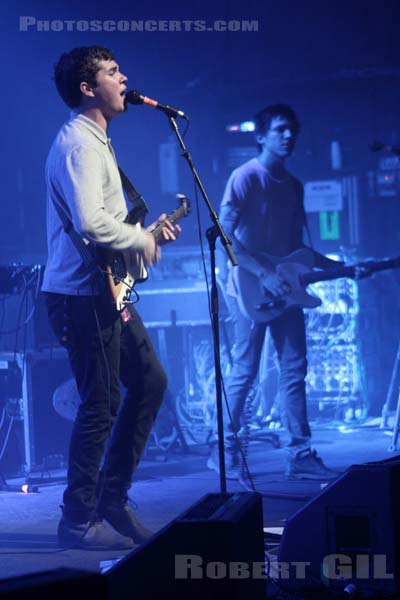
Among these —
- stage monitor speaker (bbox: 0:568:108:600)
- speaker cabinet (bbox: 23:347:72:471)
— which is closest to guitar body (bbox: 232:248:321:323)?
speaker cabinet (bbox: 23:347:72:471)

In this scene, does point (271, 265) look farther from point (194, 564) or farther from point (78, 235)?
point (194, 564)

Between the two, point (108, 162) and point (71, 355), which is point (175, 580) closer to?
point (71, 355)

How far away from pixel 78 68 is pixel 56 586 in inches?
115

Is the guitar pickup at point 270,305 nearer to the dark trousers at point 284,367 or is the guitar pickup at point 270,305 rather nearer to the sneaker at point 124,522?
the dark trousers at point 284,367

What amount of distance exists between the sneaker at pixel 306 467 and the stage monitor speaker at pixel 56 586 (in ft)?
13.3

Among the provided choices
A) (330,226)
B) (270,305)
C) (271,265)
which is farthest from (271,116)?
(330,226)

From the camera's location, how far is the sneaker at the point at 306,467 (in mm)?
5332

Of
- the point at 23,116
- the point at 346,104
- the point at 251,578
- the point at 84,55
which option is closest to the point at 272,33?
the point at 346,104

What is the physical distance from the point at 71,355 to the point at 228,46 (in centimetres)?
511

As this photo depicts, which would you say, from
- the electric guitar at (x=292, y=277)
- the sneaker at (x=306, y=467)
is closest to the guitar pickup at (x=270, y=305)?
the electric guitar at (x=292, y=277)

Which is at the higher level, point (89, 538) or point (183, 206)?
point (183, 206)

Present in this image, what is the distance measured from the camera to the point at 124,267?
3.88 m

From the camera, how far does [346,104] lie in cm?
841

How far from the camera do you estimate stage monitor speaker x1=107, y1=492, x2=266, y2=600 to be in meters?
2.17
